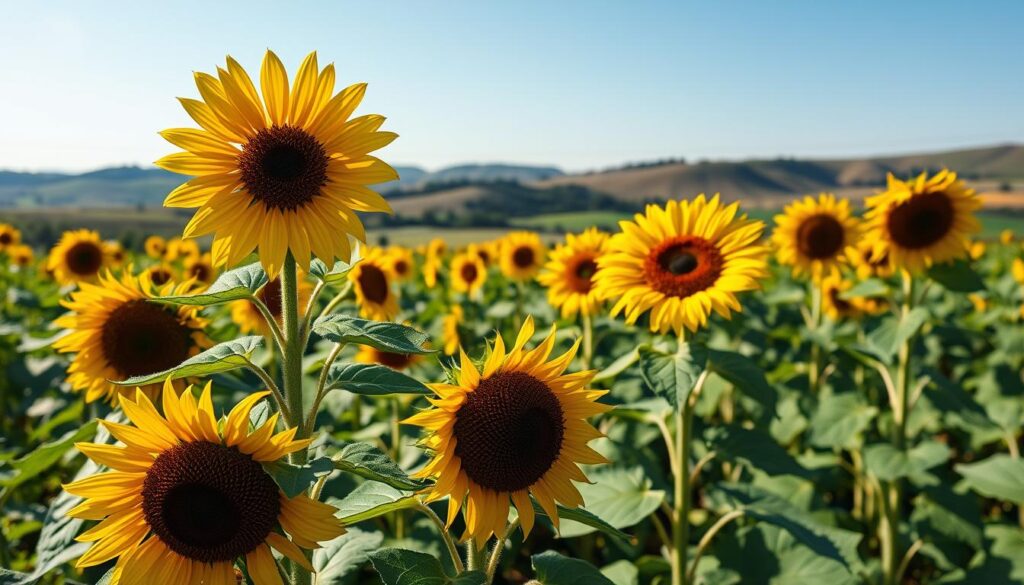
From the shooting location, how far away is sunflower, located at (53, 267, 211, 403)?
328cm

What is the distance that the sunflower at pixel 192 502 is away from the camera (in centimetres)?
189

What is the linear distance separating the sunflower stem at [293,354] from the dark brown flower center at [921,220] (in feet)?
13.9

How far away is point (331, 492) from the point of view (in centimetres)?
299

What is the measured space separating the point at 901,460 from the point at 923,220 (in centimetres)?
162

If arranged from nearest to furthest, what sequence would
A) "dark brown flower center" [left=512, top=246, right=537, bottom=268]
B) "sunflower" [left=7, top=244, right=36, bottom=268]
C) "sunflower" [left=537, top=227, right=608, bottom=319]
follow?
1. "sunflower" [left=537, top=227, right=608, bottom=319]
2. "dark brown flower center" [left=512, top=246, right=537, bottom=268]
3. "sunflower" [left=7, top=244, right=36, bottom=268]

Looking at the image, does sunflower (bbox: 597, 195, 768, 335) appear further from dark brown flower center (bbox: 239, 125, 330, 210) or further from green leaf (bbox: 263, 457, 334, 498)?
green leaf (bbox: 263, 457, 334, 498)

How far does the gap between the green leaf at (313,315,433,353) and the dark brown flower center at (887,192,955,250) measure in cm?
406

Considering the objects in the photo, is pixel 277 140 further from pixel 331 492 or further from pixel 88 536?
pixel 331 492

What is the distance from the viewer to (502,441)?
209cm

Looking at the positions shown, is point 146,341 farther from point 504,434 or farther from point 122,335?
point 504,434

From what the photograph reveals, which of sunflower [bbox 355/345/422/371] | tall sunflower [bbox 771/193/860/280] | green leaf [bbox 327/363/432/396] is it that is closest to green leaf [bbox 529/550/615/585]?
green leaf [bbox 327/363/432/396]

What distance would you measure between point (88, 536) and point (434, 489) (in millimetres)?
965

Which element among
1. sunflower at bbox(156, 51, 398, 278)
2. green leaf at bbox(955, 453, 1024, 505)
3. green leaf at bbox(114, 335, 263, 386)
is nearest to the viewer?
green leaf at bbox(114, 335, 263, 386)

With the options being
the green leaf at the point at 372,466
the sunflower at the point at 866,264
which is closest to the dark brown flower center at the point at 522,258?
the sunflower at the point at 866,264
